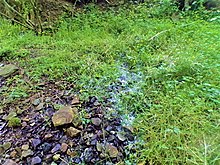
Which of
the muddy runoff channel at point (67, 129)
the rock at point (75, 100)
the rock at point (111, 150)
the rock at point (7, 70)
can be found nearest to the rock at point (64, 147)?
the muddy runoff channel at point (67, 129)

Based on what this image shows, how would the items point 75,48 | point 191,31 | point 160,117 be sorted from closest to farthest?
point 160,117 → point 75,48 → point 191,31

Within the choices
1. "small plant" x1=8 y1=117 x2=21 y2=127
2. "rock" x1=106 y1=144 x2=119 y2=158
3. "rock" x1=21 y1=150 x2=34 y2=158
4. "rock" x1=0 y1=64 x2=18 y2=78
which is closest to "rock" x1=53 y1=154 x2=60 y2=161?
"rock" x1=21 y1=150 x2=34 y2=158

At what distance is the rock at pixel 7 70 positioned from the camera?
208 centimetres

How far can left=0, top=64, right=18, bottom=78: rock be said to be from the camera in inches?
82.0

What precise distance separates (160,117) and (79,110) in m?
0.53

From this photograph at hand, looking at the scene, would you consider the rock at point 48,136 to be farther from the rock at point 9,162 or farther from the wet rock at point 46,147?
the rock at point 9,162

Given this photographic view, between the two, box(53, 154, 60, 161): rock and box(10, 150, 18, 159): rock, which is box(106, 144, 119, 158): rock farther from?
box(10, 150, 18, 159): rock

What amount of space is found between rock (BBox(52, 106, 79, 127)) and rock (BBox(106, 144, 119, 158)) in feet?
0.94

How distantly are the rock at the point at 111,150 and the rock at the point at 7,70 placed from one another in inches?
46.3

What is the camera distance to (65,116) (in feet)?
5.03

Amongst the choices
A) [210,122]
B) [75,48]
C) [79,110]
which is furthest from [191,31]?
[79,110]

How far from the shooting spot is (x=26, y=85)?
1.91 metres

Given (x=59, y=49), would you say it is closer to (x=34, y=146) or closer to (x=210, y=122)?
(x=34, y=146)

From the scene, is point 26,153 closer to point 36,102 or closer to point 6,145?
point 6,145
